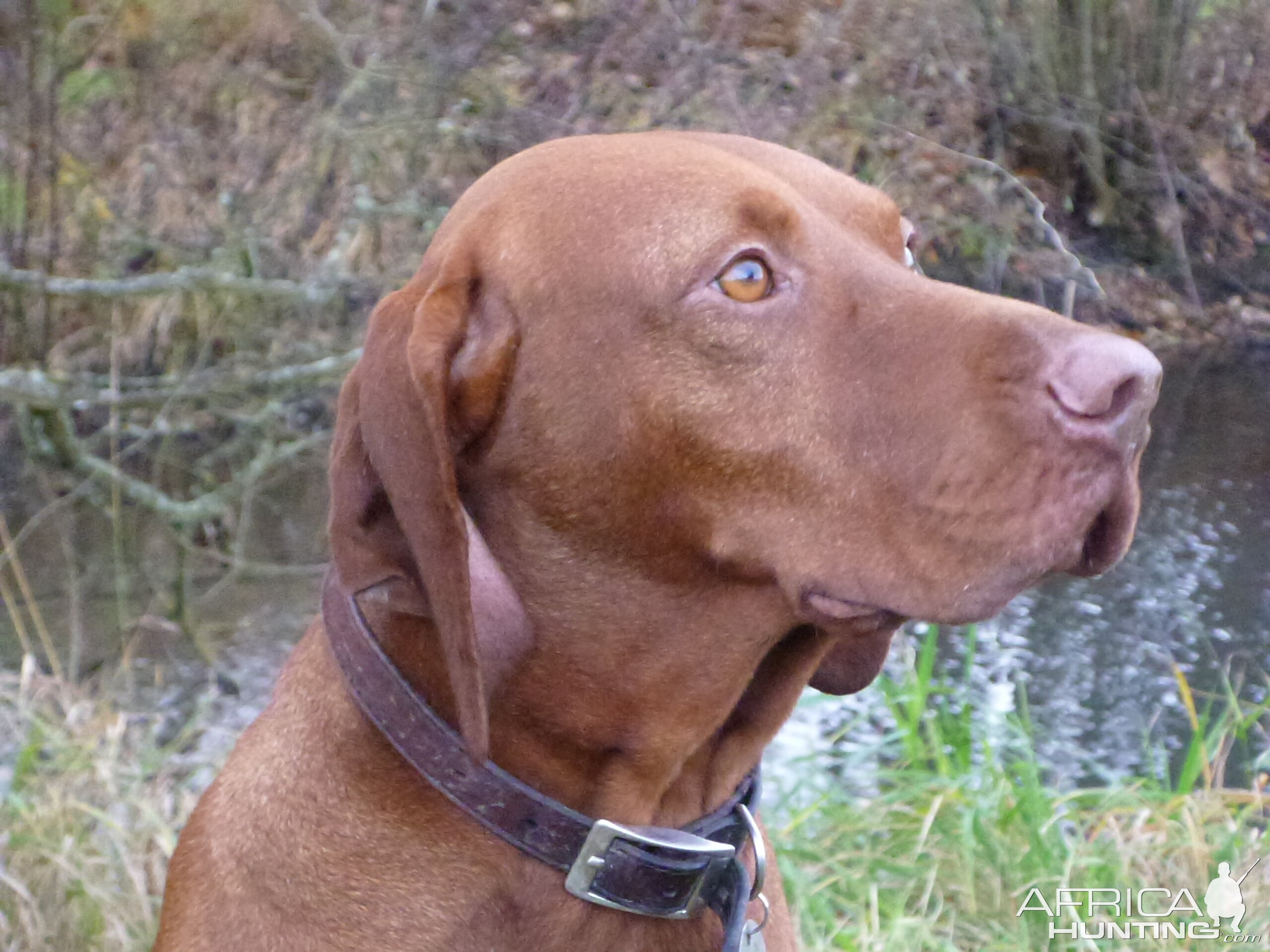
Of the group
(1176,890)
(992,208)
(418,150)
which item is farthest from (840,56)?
(1176,890)

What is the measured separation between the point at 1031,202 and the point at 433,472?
18.5 feet

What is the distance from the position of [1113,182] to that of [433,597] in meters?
7.77

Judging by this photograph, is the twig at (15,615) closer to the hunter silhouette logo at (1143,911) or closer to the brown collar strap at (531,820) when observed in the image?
the brown collar strap at (531,820)

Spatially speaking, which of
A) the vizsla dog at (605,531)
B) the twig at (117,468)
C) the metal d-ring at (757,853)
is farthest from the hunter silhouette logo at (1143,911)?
the twig at (117,468)

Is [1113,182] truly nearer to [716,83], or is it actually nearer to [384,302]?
[716,83]

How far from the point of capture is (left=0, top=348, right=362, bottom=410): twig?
4.30 metres

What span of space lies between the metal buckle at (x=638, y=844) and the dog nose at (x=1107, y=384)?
82 cm

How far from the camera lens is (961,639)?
6.29 metres

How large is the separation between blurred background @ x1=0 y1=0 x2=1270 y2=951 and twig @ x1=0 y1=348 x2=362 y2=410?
0.02m

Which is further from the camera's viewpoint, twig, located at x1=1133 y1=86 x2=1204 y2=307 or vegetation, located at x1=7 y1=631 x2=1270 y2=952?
twig, located at x1=1133 y1=86 x2=1204 y2=307

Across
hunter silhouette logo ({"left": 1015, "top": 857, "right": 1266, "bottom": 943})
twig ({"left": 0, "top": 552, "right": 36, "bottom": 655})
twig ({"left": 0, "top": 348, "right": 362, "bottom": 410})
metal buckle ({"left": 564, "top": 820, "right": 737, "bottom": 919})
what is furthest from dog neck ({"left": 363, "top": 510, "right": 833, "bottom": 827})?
twig ({"left": 0, "top": 552, "right": 36, "bottom": 655})

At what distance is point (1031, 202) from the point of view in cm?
698

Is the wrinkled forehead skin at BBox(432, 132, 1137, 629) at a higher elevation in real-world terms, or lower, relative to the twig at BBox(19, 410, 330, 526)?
higher

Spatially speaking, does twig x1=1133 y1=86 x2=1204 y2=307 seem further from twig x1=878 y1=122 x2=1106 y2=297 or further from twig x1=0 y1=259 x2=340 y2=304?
twig x1=0 y1=259 x2=340 y2=304
